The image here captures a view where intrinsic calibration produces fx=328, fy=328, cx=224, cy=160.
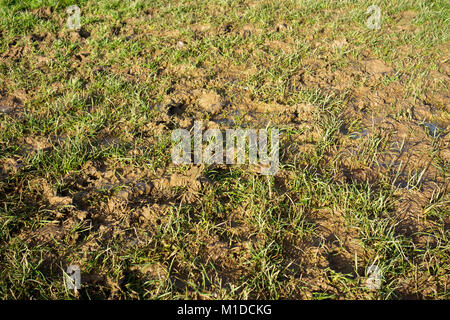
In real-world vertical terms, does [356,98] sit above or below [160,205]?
above

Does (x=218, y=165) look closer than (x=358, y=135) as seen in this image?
Yes

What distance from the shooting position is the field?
7.14 feet

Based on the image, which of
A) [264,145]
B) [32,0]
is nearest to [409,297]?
[264,145]

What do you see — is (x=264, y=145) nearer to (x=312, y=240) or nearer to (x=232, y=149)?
(x=232, y=149)

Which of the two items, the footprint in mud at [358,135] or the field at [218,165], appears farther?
the footprint in mud at [358,135]

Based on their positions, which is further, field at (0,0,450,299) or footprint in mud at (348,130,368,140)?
footprint in mud at (348,130,368,140)

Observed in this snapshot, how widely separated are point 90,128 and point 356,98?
3.03m

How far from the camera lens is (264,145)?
3.11 m

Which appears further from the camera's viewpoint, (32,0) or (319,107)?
(32,0)

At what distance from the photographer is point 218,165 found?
2.95 meters

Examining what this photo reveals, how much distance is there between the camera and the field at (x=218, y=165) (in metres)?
2.18

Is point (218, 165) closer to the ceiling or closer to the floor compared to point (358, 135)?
closer to the floor
